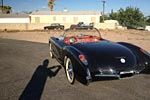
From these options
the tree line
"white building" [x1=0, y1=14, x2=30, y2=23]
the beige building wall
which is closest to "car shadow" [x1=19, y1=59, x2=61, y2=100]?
the beige building wall

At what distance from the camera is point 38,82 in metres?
5.85

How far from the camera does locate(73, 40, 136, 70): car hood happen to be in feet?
16.9

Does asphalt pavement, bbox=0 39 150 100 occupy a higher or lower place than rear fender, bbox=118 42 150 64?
lower

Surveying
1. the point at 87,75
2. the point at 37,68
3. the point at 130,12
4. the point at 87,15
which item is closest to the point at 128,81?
the point at 87,75

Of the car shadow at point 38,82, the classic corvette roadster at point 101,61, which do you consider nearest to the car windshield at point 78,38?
the classic corvette roadster at point 101,61

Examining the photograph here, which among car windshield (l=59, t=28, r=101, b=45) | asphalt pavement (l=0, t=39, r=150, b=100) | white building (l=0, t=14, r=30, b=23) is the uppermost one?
white building (l=0, t=14, r=30, b=23)

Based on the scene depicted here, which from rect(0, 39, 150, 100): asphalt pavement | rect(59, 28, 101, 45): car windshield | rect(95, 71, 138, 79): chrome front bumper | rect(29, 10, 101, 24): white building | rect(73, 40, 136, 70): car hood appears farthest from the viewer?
rect(29, 10, 101, 24): white building

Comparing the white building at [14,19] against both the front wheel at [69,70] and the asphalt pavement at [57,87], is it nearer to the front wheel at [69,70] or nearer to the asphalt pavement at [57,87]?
the asphalt pavement at [57,87]

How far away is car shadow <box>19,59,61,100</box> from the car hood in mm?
1258

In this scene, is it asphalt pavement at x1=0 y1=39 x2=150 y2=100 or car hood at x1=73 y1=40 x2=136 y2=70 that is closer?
asphalt pavement at x1=0 y1=39 x2=150 y2=100

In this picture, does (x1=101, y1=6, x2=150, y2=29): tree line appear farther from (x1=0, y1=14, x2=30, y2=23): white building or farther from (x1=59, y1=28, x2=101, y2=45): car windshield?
(x1=59, y1=28, x2=101, y2=45): car windshield

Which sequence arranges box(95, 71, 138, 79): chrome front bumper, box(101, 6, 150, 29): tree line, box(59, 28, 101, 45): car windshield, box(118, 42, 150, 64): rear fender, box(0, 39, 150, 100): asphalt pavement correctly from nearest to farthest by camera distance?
box(0, 39, 150, 100): asphalt pavement < box(95, 71, 138, 79): chrome front bumper < box(118, 42, 150, 64): rear fender < box(59, 28, 101, 45): car windshield < box(101, 6, 150, 29): tree line

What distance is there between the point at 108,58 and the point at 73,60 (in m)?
0.83

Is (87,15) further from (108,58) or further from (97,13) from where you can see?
(108,58)
